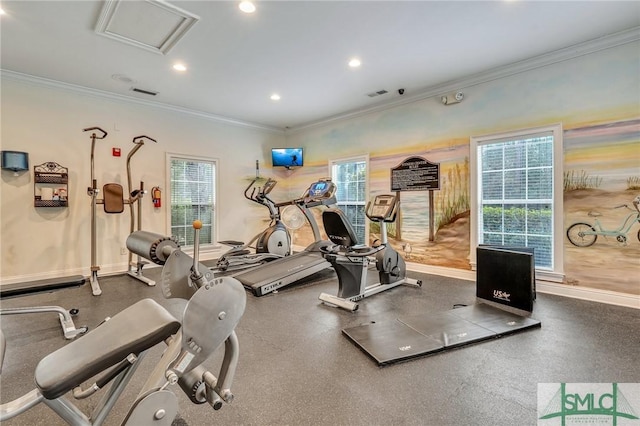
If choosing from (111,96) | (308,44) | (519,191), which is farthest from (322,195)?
(111,96)

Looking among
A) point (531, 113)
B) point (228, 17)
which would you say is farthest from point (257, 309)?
point (531, 113)

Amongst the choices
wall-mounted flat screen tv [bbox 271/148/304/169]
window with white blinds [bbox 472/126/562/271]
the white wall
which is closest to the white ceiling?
the white wall

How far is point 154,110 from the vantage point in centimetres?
560

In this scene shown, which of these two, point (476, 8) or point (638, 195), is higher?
point (476, 8)

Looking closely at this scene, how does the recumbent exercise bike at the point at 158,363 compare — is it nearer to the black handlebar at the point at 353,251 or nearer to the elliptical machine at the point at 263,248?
the black handlebar at the point at 353,251

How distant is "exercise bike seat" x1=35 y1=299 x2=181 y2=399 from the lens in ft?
3.71

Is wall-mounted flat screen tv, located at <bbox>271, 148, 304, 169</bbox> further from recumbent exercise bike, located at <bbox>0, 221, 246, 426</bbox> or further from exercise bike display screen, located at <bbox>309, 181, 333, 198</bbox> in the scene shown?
recumbent exercise bike, located at <bbox>0, 221, 246, 426</bbox>

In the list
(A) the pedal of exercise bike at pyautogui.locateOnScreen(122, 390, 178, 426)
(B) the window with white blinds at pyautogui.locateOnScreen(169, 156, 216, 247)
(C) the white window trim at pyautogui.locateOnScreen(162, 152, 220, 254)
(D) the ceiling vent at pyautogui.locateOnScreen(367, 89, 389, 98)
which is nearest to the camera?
(A) the pedal of exercise bike at pyautogui.locateOnScreen(122, 390, 178, 426)

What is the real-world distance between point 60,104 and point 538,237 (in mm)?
7146

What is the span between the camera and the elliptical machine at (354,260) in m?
3.56

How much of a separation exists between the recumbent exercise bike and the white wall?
14.1 ft

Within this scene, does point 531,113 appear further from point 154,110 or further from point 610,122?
point 154,110

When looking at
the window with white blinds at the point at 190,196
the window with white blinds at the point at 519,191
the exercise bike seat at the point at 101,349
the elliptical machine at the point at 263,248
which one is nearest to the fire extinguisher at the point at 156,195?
the window with white blinds at the point at 190,196

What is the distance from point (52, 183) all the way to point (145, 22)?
3061 mm
